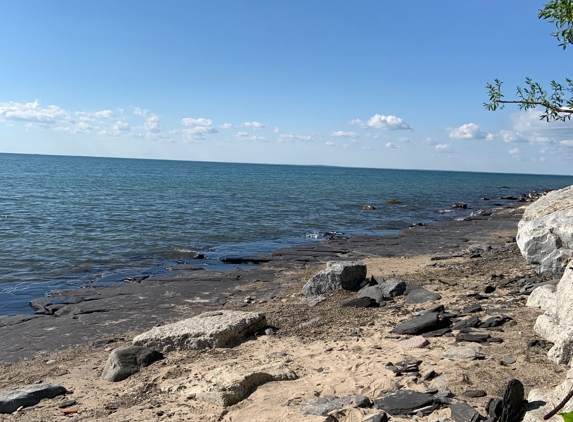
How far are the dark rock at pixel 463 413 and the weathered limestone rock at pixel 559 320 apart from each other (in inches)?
67.1

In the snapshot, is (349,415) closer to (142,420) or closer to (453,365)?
(453,365)

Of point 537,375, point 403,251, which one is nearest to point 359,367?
point 537,375

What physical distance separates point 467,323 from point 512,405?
360cm

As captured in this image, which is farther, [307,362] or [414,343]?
[414,343]

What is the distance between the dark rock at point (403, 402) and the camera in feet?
17.2

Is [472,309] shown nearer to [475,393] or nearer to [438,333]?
[438,333]

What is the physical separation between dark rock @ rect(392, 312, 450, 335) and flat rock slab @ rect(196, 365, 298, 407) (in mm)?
2332

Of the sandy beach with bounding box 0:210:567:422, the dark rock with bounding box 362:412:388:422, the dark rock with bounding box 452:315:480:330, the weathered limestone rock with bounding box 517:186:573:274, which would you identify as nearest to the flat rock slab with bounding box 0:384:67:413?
the sandy beach with bounding box 0:210:567:422

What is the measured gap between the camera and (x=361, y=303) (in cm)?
1039

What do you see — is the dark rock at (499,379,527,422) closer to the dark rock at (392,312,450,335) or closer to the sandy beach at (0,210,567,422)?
the sandy beach at (0,210,567,422)

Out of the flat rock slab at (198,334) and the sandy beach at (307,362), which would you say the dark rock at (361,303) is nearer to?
the sandy beach at (307,362)

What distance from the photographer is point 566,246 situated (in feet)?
30.5

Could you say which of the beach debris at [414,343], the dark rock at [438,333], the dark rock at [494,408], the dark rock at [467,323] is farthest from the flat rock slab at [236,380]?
the dark rock at [467,323]

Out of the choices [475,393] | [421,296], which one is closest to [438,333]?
[475,393]
